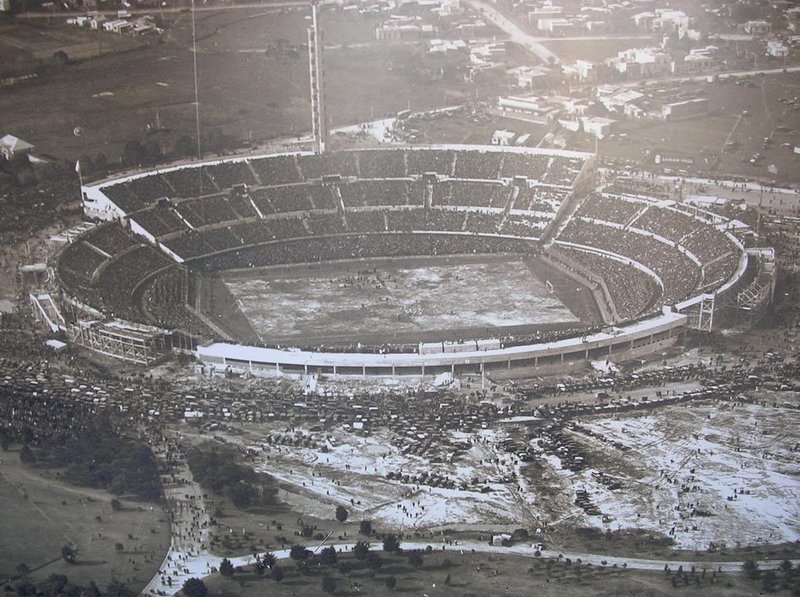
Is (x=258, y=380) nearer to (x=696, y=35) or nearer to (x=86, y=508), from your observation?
(x=86, y=508)

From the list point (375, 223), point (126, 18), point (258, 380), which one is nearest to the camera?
point (258, 380)

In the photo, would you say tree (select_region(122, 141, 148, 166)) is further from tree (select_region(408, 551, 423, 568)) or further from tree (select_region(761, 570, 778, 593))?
tree (select_region(761, 570, 778, 593))

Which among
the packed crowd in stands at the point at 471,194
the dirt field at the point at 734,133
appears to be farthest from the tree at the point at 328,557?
the dirt field at the point at 734,133

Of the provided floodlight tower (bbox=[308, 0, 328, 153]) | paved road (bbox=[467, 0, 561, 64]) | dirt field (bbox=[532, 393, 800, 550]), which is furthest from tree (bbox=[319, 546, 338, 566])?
paved road (bbox=[467, 0, 561, 64])

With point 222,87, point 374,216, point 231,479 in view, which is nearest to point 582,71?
point 222,87

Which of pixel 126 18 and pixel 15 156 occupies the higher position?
pixel 126 18

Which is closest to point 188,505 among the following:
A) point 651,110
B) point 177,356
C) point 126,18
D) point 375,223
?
point 177,356

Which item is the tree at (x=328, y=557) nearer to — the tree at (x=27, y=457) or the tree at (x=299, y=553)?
the tree at (x=299, y=553)
